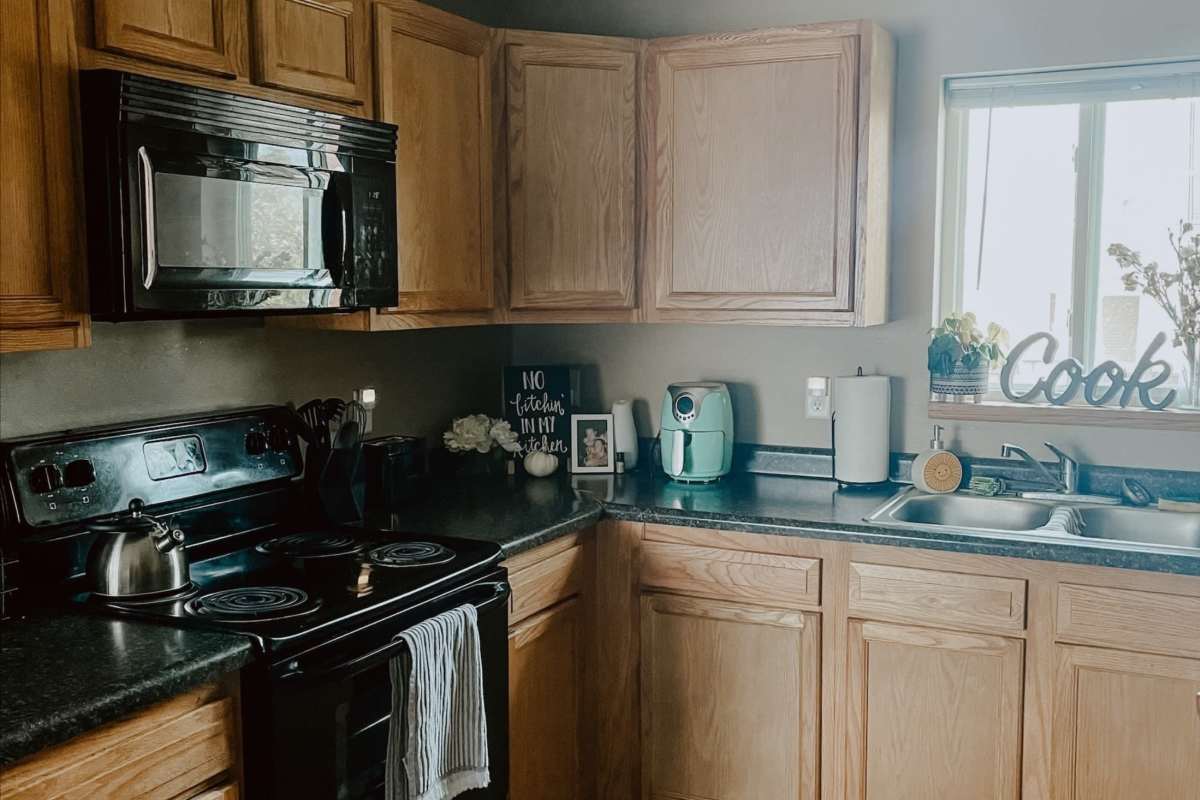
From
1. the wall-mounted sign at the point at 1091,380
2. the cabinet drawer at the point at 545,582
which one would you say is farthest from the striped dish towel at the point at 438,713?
the wall-mounted sign at the point at 1091,380

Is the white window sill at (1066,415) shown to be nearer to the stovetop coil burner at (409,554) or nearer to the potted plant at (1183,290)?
the potted plant at (1183,290)

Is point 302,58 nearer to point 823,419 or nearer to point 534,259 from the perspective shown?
point 534,259

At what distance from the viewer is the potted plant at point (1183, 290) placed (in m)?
2.84

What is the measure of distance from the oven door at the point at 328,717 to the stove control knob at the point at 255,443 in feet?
2.01

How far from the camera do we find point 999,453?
3008 mm

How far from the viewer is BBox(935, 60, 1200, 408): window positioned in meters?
2.86

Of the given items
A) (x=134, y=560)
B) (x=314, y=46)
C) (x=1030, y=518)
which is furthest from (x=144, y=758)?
(x=1030, y=518)

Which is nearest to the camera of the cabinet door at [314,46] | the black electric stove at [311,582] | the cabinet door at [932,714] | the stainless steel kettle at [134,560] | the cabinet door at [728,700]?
the black electric stove at [311,582]

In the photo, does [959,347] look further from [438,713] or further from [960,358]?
[438,713]

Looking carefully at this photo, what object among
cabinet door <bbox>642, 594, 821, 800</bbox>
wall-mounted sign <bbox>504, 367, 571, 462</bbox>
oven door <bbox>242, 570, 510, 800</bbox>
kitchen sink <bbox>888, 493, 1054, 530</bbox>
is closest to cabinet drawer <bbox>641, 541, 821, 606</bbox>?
cabinet door <bbox>642, 594, 821, 800</bbox>

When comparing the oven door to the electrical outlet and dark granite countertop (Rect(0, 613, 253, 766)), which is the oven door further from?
the electrical outlet

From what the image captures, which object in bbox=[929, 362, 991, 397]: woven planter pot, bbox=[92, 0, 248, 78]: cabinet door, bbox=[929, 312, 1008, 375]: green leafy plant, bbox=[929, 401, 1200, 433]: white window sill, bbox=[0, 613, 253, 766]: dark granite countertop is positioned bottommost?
bbox=[0, 613, 253, 766]: dark granite countertop

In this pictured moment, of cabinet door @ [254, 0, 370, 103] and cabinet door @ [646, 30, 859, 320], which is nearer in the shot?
cabinet door @ [254, 0, 370, 103]

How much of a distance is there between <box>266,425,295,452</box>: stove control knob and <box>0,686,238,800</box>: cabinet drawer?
35.0 inches
